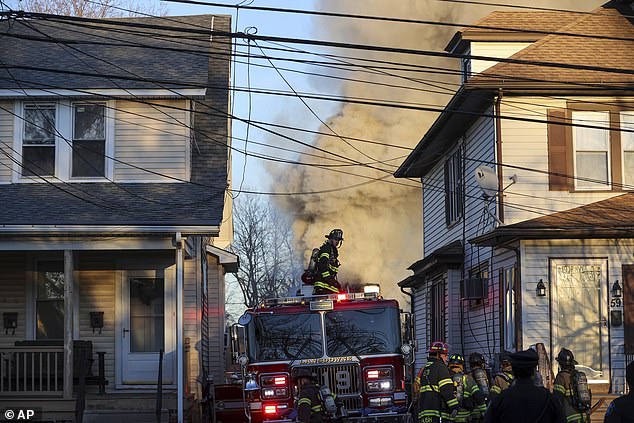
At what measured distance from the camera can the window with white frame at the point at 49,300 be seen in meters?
19.7

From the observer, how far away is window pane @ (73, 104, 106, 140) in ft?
67.1

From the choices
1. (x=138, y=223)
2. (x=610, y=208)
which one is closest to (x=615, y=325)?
(x=610, y=208)

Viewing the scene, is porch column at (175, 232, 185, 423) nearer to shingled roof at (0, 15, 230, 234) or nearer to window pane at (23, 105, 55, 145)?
shingled roof at (0, 15, 230, 234)

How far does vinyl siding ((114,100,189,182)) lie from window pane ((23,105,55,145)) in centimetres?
128

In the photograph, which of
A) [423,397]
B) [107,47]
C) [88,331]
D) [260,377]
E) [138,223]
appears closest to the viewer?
[423,397]

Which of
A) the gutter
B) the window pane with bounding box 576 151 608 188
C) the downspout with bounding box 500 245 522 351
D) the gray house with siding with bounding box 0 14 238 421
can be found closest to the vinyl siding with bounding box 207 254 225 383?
the gray house with siding with bounding box 0 14 238 421

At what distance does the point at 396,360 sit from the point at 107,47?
10.4 meters

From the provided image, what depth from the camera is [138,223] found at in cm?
1764

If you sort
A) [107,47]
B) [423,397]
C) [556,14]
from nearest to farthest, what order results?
[423,397]
[107,47]
[556,14]

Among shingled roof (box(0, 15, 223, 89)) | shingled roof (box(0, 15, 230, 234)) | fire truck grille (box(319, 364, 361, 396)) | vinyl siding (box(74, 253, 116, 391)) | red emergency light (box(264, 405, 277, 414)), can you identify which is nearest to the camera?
red emergency light (box(264, 405, 277, 414))

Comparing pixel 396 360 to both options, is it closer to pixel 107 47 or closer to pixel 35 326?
pixel 35 326

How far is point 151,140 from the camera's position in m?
20.3

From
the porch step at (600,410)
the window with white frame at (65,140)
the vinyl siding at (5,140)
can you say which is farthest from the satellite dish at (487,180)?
the vinyl siding at (5,140)

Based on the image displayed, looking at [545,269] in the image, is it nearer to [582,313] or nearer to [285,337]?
[582,313]
